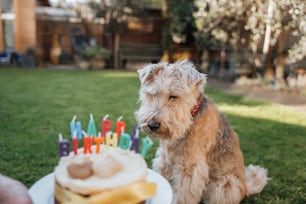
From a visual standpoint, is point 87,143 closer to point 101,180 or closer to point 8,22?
point 101,180

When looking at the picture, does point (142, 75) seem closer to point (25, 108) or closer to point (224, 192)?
point (224, 192)

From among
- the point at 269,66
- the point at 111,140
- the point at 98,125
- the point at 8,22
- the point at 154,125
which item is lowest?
the point at 98,125

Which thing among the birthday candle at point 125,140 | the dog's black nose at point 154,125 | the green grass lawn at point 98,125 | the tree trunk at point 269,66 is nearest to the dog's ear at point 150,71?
the dog's black nose at point 154,125

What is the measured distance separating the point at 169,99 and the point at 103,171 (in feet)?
3.78

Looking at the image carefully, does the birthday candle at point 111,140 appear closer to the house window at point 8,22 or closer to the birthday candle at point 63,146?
the birthday candle at point 63,146

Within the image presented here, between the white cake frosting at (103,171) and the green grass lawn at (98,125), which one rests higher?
the white cake frosting at (103,171)

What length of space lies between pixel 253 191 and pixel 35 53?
41.5 feet

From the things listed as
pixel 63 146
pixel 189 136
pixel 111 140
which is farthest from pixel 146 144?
pixel 189 136

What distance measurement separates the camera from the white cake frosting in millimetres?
1305

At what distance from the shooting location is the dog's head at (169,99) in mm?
2326

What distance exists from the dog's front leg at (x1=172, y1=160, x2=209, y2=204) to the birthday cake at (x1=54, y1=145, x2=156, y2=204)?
1.08 meters

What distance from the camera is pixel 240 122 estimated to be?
5301mm

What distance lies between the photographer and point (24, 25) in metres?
13.3

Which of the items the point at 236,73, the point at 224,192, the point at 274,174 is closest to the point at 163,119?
the point at 224,192
